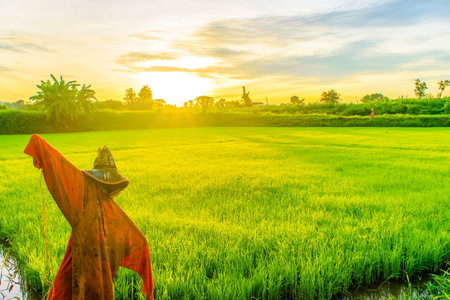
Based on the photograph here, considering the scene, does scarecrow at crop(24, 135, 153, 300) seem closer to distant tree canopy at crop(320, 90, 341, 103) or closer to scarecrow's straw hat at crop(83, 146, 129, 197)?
scarecrow's straw hat at crop(83, 146, 129, 197)

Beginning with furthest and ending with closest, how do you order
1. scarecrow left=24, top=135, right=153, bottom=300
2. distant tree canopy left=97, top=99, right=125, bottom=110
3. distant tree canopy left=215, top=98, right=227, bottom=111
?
distant tree canopy left=97, top=99, right=125, bottom=110
distant tree canopy left=215, top=98, right=227, bottom=111
scarecrow left=24, top=135, right=153, bottom=300

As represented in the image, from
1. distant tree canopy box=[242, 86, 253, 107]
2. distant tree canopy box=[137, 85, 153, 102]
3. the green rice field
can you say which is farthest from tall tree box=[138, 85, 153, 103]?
the green rice field

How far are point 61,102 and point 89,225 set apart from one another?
1037 inches

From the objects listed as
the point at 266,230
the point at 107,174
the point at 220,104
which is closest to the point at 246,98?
the point at 220,104

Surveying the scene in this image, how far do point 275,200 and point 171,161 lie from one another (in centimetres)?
423

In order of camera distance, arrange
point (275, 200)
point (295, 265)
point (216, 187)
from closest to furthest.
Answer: point (295, 265), point (275, 200), point (216, 187)

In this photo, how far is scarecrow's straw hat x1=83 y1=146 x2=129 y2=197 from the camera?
1075mm

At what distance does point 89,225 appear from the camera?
41.2 inches

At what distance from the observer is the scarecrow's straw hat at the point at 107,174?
3.53 feet

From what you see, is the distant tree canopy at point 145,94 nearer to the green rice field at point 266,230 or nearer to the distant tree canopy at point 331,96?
the distant tree canopy at point 331,96

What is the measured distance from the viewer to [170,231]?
273cm

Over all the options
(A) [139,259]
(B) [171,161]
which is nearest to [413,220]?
(A) [139,259]

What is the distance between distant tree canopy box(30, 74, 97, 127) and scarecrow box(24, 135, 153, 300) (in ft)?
85.4

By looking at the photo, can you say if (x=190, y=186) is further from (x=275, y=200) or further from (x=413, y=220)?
(x=413, y=220)
